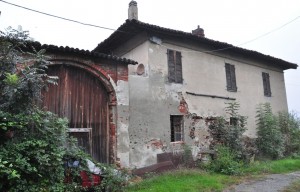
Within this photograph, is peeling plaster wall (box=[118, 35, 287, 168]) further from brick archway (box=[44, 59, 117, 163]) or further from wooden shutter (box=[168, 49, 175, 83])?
brick archway (box=[44, 59, 117, 163])

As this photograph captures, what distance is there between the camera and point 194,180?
32.0ft

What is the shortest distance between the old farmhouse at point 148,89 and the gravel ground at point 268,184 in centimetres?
311

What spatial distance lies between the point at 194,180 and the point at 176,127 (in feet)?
10.2

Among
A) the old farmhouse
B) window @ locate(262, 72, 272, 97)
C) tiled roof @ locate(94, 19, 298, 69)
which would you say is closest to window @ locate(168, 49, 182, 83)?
the old farmhouse

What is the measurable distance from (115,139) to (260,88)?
32.9ft

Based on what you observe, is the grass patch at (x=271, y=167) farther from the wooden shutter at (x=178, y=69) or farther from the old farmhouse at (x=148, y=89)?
the wooden shutter at (x=178, y=69)

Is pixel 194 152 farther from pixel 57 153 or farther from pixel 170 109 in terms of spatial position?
pixel 57 153

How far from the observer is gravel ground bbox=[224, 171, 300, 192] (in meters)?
9.12

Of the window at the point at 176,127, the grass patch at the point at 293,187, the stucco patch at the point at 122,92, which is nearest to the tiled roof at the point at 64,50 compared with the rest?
the stucco patch at the point at 122,92

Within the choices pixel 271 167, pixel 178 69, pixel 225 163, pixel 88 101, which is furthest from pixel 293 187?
pixel 88 101

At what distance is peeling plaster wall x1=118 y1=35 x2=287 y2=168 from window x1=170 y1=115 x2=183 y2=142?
20 cm

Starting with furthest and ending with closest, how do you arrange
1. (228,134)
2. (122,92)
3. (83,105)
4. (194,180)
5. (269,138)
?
(269,138) → (228,134) → (122,92) → (83,105) → (194,180)

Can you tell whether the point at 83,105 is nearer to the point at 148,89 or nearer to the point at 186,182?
the point at 148,89

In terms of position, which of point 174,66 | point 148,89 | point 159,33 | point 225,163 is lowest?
point 225,163
